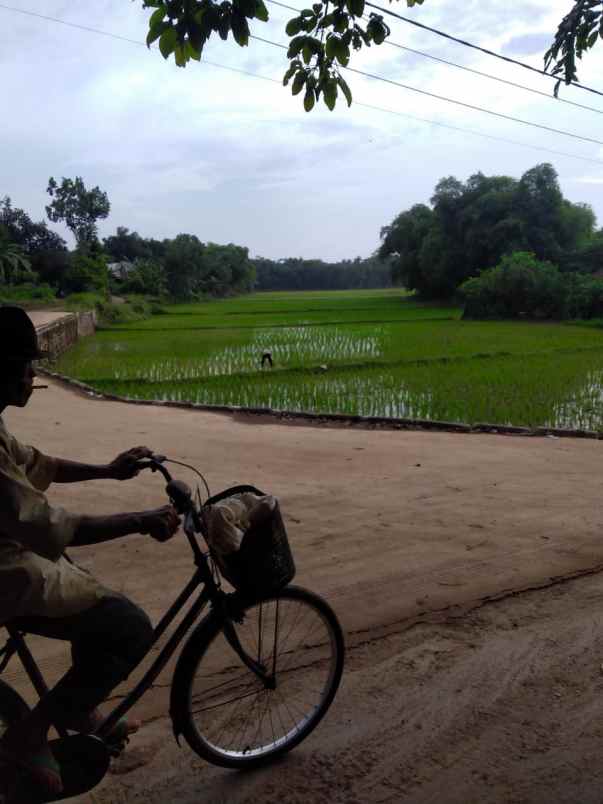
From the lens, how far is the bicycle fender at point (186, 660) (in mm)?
2418

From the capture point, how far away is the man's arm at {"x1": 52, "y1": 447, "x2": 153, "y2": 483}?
242 cm

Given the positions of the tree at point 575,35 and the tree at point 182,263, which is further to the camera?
the tree at point 182,263

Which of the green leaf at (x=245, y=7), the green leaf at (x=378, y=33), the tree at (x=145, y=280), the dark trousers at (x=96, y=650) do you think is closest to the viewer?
the dark trousers at (x=96, y=650)

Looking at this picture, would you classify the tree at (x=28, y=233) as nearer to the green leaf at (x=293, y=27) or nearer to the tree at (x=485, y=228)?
the tree at (x=485, y=228)

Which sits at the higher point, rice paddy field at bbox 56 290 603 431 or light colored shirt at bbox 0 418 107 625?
light colored shirt at bbox 0 418 107 625

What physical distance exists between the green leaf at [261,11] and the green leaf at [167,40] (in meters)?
0.37

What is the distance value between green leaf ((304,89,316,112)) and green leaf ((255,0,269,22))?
0.63 meters

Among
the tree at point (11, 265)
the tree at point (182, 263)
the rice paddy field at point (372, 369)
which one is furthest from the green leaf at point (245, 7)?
the tree at point (182, 263)

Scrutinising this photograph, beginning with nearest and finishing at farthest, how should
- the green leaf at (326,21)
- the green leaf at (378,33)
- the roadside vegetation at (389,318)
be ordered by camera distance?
the green leaf at (378,33)
the green leaf at (326,21)
the roadside vegetation at (389,318)

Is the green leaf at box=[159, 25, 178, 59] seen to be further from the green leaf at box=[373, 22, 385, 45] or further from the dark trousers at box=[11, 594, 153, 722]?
the dark trousers at box=[11, 594, 153, 722]

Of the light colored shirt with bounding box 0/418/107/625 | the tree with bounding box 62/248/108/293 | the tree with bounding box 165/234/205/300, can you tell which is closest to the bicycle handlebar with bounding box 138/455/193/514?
the light colored shirt with bounding box 0/418/107/625

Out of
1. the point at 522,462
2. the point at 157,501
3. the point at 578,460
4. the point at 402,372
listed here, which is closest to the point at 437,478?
the point at 522,462

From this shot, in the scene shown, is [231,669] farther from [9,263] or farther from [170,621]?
[9,263]

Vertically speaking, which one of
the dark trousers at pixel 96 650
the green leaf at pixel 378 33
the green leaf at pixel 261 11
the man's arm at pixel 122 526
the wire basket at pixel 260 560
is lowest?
the dark trousers at pixel 96 650
